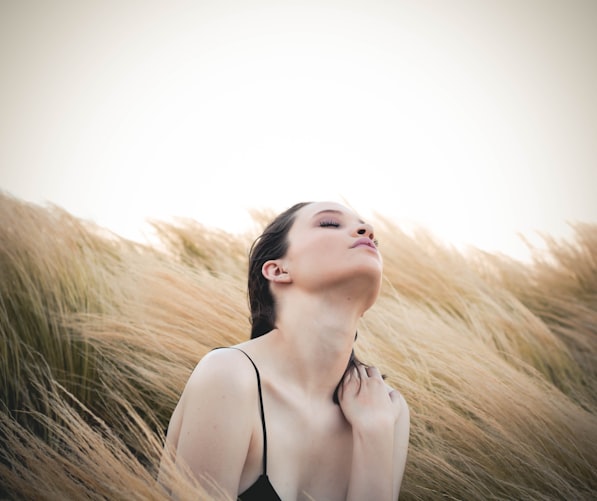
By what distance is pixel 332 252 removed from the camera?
5.99ft

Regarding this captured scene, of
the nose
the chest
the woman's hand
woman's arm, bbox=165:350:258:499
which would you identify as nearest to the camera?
woman's arm, bbox=165:350:258:499

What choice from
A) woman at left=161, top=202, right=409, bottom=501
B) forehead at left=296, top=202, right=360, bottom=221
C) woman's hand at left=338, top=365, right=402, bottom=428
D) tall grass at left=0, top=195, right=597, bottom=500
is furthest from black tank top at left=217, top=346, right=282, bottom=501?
forehead at left=296, top=202, right=360, bottom=221

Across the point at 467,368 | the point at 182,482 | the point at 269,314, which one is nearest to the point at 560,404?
the point at 467,368

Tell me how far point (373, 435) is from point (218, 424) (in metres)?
0.50

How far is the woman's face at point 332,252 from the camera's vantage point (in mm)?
1783

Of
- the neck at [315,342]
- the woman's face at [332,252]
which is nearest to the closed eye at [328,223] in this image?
the woman's face at [332,252]

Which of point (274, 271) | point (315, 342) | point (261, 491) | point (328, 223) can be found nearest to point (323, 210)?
point (328, 223)

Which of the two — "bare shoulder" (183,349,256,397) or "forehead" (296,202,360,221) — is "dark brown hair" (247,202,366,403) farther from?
"bare shoulder" (183,349,256,397)

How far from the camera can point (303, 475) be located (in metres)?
1.71

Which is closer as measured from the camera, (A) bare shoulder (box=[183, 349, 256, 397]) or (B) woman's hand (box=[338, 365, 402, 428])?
(A) bare shoulder (box=[183, 349, 256, 397])

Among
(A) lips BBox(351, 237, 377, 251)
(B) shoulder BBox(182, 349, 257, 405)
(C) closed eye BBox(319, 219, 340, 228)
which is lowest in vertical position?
(B) shoulder BBox(182, 349, 257, 405)

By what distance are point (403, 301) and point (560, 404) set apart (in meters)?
1.12

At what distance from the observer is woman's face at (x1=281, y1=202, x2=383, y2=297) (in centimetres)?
178

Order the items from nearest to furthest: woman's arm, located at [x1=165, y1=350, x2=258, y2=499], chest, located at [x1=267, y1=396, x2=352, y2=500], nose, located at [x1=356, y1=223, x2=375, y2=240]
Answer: woman's arm, located at [x1=165, y1=350, x2=258, y2=499] < chest, located at [x1=267, y1=396, x2=352, y2=500] < nose, located at [x1=356, y1=223, x2=375, y2=240]
